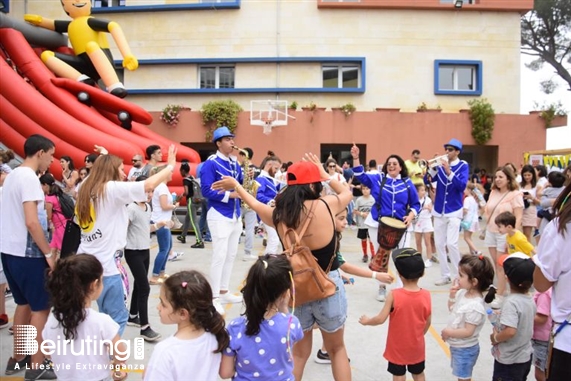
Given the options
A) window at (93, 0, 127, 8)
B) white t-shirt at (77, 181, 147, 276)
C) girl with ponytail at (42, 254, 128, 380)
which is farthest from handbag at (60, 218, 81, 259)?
window at (93, 0, 127, 8)

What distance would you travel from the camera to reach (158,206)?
6.95 m

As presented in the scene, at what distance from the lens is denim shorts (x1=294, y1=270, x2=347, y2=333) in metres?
3.31

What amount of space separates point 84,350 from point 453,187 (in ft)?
18.5

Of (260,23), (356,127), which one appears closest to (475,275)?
(356,127)

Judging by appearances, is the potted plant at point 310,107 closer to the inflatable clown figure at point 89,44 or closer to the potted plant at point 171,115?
the potted plant at point 171,115

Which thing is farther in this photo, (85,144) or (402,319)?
(85,144)

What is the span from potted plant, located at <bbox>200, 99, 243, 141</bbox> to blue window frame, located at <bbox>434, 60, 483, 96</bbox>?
819cm

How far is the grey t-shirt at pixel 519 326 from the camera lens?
3.28 metres

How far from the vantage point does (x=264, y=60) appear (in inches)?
734

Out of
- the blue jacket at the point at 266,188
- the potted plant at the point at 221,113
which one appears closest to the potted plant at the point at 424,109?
the potted plant at the point at 221,113

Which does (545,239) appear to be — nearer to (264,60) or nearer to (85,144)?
(85,144)

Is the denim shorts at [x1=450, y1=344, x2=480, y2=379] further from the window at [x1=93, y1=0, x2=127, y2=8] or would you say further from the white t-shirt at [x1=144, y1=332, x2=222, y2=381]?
the window at [x1=93, y1=0, x2=127, y2=8]

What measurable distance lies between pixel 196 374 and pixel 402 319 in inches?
65.0

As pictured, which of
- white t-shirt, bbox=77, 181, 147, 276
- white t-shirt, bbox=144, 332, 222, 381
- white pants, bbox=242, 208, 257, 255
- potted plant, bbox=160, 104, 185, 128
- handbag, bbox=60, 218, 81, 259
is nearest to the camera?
white t-shirt, bbox=144, 332, 222, 381
